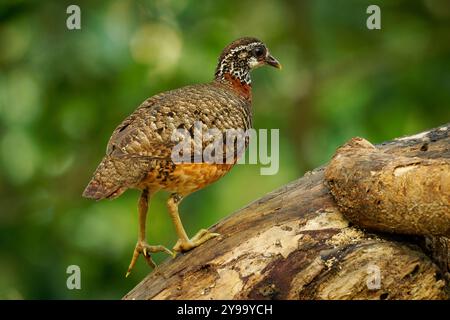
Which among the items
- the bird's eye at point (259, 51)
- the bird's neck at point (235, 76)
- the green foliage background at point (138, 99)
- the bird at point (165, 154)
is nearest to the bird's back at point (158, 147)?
the bird at point (165, 154)

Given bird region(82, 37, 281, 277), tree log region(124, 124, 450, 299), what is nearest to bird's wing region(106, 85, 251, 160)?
bird region(82, 37, 281, 277)

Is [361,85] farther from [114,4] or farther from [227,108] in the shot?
[227,108]

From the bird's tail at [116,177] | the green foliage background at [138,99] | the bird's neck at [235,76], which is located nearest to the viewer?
the bird's tail at [116,177]

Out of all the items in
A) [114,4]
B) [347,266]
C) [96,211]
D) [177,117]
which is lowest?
[96,211]

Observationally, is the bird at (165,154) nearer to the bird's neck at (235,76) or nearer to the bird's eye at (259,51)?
the bird's neck at (235,76)

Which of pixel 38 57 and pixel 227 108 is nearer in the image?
pixel 227 108
